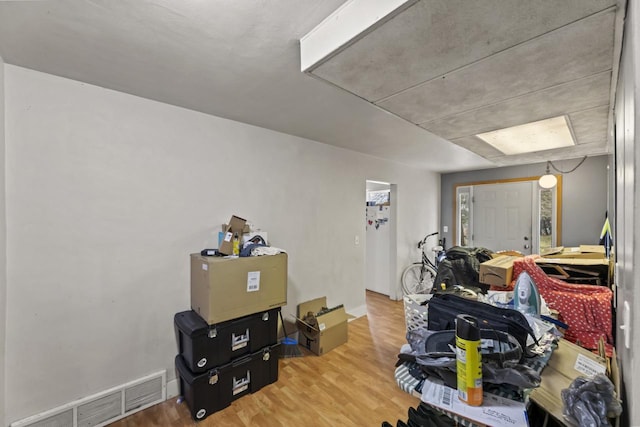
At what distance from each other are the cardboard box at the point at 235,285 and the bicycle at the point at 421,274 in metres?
3.10

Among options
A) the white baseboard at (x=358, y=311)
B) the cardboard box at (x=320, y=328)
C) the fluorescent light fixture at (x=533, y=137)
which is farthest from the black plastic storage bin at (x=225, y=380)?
the fluorescent light fixture at (x=533, y=137)

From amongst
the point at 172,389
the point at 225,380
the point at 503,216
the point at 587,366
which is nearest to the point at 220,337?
the point at 225,380

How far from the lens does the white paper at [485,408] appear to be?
805 mm

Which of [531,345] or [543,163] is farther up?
[543,163]

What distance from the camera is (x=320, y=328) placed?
2875 millimetres

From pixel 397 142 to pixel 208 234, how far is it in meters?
2.41

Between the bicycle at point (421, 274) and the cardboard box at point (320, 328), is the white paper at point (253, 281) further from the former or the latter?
the bicycle at point (421, 274)

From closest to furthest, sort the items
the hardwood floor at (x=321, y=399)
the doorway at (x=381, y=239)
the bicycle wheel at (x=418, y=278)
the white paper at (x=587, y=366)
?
1. the white paper at (x=587, y=366)
2. the hardwood floor at (x=321, y=399)
3. the doorway at (x=381, y=239)
4. the bicycle wheel at (x=418, y=278)

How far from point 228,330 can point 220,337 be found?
72 mm

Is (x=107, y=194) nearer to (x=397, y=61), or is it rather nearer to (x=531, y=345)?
(x=397, y=61)

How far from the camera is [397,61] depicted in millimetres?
1287

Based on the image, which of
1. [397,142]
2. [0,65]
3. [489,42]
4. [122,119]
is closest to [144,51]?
[122,119]

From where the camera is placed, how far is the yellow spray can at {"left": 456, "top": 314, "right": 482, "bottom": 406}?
33.7 inches

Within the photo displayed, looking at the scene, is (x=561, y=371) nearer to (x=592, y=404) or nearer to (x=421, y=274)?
(x=592, y=404)
